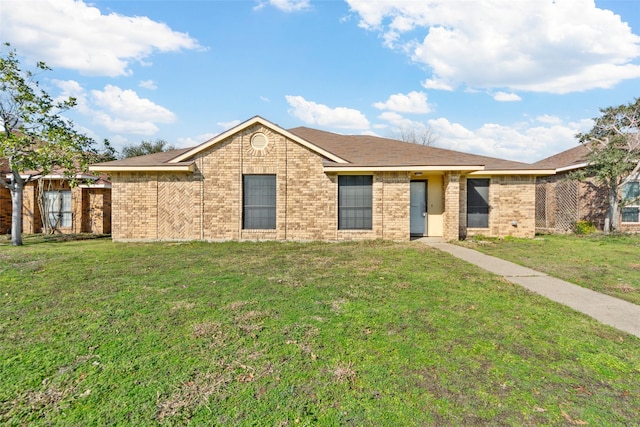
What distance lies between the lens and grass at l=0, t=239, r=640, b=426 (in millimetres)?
2463

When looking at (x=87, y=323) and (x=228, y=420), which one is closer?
(x=228, y=420)

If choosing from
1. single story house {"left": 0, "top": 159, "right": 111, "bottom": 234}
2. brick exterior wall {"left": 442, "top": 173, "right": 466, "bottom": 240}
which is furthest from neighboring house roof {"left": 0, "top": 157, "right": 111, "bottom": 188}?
brick exterior wall {"left": 442, "top": 173, "right": 466, "bottom": 240}

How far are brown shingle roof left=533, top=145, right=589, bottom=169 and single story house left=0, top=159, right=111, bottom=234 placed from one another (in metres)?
22.5

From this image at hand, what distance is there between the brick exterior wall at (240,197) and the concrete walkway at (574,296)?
4404 millimetres

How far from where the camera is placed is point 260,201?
12.2 m

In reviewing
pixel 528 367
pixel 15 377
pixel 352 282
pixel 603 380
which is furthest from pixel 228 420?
pixel 352 282

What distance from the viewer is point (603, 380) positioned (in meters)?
2.90

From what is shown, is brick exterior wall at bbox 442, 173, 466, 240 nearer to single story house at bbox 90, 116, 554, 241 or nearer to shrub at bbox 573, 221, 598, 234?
single story house at bbox 90, 116, 554, 241

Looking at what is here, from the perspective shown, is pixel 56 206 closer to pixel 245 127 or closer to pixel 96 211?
pixel 96 211

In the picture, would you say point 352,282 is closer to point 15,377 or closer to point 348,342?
point 348,342

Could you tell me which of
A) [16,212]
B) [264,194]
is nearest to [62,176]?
[16,212]

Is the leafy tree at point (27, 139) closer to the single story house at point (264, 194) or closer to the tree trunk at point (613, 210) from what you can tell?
the single story house at point (264, 194)

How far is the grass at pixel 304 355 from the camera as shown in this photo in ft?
8.08

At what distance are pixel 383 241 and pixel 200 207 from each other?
695cm
